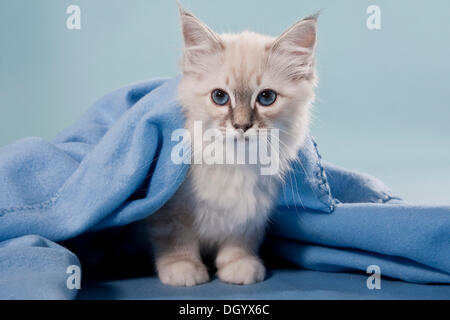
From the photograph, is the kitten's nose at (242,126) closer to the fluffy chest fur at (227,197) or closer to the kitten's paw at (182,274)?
the fluffy chest fur at (227,197)

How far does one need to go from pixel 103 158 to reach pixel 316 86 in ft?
2.43

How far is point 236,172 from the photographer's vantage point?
5.33ft

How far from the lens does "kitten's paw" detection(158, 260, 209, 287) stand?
1599mm

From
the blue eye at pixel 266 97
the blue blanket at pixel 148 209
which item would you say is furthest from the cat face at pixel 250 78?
the blue blanket at pixel 148 209

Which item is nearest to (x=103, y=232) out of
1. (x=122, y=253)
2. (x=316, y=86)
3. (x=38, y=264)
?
(x=122, y=253)

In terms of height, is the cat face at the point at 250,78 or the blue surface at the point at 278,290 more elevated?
the cat face at the point at 250,78

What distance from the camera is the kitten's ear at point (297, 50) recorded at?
1593 mm

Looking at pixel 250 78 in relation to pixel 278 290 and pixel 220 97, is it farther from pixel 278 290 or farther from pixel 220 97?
pixel 278 290

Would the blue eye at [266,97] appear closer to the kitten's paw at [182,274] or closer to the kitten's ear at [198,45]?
the kitten's ear at [198,45]

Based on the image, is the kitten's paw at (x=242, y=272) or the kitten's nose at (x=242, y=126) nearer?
the kitten's nose at (x=242, y=126)

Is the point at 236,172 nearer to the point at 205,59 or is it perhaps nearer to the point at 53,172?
the point at 205,59

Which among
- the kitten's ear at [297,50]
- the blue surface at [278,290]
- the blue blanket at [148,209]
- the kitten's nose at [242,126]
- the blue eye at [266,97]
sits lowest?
the blue surface at [278,290]

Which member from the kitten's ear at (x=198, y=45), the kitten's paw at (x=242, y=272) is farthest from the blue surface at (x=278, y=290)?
the kitten's ear at (x=198, y=45)

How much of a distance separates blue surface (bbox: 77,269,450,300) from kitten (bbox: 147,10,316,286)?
0.16ft
